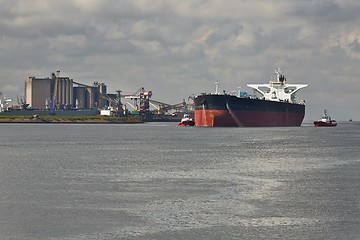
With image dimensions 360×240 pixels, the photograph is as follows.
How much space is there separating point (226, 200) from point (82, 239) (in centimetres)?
1163

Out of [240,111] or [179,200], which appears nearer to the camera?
[179,200]

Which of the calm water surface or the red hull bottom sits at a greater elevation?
the red hull bottom

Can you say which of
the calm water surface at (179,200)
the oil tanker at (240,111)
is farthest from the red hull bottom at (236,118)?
the calm water surface at (179,200)

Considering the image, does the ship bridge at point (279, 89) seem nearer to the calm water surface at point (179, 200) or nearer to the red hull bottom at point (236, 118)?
the red hull bottom at point (236, 118)

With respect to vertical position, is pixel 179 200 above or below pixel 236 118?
below

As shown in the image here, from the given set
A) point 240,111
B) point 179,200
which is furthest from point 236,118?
point 179,200

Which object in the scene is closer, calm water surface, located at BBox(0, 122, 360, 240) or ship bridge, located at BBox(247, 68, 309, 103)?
calm water surface, located at BBox(0, 122, 360, 240)

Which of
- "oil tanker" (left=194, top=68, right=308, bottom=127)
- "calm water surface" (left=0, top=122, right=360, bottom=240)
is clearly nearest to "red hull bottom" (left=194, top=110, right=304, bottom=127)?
"oil tanker" (left=194, top=68, right=308, bottom=127)

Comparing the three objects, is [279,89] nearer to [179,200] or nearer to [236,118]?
[236,118]

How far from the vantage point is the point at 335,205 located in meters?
34.0

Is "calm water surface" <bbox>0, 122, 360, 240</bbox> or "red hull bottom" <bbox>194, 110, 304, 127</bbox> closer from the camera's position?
"calm water surface" <bbox>0, 122, 360, 240</bbox>

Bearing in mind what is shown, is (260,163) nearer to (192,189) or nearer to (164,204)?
(192,189)

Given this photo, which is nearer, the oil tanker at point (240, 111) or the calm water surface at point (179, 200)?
the calm water surface at point (179, 200)

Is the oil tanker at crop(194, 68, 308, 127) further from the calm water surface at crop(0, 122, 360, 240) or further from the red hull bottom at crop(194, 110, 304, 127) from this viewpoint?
the calm water surface at crop(0, 122, 360, 240)
